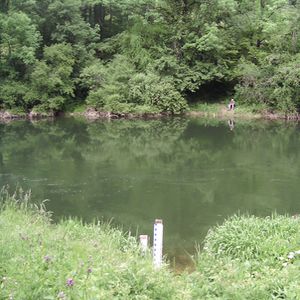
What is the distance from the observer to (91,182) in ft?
41.8

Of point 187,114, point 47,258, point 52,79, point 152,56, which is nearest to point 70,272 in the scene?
point 47,258

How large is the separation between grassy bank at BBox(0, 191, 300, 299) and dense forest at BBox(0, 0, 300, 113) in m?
22.5

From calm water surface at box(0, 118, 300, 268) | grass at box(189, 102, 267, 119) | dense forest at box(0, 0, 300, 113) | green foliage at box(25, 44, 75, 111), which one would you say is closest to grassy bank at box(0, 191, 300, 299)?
calm water surface at box(0, 118, 300, 268)

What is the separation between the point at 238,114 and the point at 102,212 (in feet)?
65.9

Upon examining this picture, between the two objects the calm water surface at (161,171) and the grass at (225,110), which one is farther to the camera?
the grass at (225,110)

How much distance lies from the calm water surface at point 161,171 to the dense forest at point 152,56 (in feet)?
14.8

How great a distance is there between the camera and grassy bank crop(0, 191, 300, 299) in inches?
141

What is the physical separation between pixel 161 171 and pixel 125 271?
1038 cm

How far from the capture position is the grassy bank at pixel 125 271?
11.8 feet

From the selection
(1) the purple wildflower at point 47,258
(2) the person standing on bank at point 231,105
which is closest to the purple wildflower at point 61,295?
(1) the purple wildflower at point 47,258

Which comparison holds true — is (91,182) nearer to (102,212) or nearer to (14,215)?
(102,212)

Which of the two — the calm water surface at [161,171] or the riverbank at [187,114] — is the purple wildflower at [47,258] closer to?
the calm water surface at [161,171]

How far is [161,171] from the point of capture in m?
14.4

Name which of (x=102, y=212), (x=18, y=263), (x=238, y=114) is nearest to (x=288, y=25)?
(x=238, y=114)
